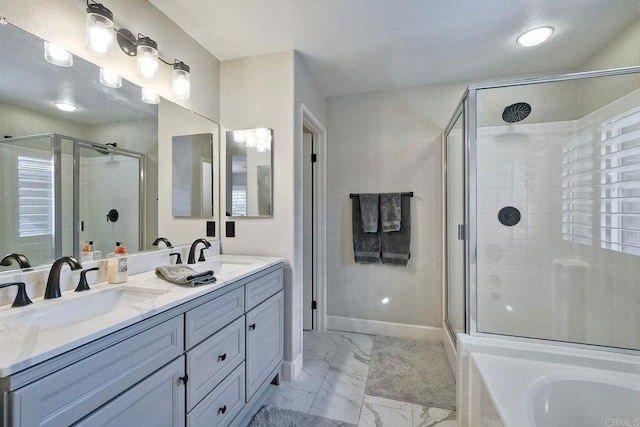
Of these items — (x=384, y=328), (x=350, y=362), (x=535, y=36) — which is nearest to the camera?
(x=535, y=36)

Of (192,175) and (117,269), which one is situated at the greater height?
(192,175)

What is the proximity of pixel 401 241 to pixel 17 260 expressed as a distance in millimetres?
2478

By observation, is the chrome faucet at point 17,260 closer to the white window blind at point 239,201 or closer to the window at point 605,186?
the white window blind at point 239,201

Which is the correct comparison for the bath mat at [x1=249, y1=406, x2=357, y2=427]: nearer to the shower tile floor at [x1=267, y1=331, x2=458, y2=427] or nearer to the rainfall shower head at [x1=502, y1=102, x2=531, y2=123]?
the shower tile floor at [x1=267, y1=331, x2=458, y2=427]

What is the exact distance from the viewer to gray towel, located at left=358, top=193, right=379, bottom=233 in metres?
2.63

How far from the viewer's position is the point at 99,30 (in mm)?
1256

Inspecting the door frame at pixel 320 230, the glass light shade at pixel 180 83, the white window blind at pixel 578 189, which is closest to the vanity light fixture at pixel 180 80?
the glass light shade at pixel 180 83

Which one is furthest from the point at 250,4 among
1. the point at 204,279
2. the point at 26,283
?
the point at 26,283

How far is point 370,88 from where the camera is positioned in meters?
2.66

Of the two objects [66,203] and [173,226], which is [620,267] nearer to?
[173,226]

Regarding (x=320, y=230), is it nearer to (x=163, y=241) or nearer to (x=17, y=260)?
(x=163, y=241)

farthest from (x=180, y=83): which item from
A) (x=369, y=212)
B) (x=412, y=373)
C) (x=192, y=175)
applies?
(x=412, y=373)

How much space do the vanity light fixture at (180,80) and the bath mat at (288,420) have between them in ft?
6.62

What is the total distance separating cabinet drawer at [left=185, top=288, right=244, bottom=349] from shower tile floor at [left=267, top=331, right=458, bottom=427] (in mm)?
784
